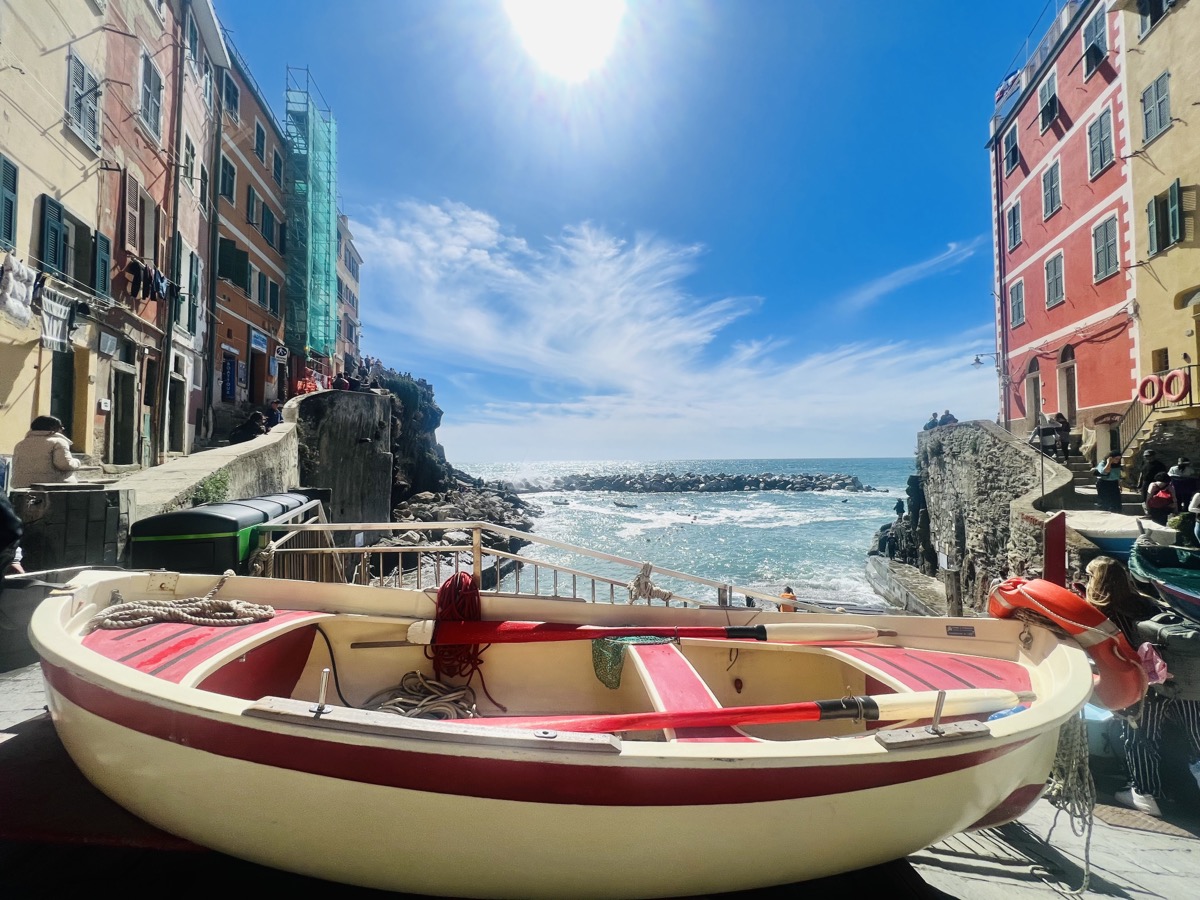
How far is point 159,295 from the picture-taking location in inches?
486

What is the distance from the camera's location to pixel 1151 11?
39.7ft

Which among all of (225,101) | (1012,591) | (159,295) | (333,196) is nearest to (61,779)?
(1012,591)

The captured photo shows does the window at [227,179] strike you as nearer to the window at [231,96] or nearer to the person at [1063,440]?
the window at [231,96]

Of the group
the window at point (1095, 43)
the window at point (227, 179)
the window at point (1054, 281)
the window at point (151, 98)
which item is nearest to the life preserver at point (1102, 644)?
Result: the window at point (151, 98)

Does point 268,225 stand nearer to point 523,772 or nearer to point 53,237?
point 53,237

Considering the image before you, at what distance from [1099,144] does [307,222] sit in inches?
1086

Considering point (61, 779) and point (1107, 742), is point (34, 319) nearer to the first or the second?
point (61, 779)

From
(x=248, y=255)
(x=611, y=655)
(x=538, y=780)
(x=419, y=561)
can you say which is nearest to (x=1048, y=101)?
(x=611, y=655)

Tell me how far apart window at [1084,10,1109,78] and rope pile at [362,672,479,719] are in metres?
20.7

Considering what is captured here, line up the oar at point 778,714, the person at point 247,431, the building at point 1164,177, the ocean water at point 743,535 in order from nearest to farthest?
the oar at point 778,714
the building at point 1164,177
the person at point 247,431
the ocean water at point 743,535

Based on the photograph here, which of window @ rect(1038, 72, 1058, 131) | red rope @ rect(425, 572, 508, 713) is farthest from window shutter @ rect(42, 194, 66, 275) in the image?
window @ rect(1038, 72, 1058, 131)

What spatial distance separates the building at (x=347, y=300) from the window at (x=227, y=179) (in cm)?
1460

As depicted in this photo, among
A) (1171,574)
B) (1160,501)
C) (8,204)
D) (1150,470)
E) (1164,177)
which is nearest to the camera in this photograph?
(1171,574)

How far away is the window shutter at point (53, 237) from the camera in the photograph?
845 cm
